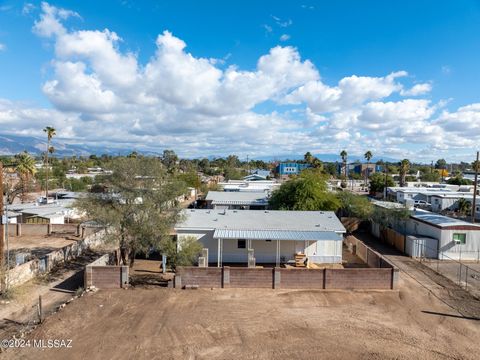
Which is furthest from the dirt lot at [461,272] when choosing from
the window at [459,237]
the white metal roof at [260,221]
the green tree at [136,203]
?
the green tree at [136,203]

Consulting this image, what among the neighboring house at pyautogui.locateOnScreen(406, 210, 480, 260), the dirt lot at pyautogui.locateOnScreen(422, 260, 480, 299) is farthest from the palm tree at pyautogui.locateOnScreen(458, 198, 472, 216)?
the dirt lot at pyautogui.locateOnScreen(422, 260, 480, 299)

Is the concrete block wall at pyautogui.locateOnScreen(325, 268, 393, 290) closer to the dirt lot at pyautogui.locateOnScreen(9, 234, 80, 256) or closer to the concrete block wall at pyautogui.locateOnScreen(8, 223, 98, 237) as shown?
the dirt lot at pyautogui.locateOnScreen(9, 234, 80, 256)

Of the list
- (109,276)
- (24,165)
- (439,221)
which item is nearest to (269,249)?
(109,276)

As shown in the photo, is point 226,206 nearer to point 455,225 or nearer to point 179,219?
point 179,219

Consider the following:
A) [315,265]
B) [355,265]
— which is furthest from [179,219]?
[355,265]

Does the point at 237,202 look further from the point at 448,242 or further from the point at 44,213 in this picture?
the point at 448,242
